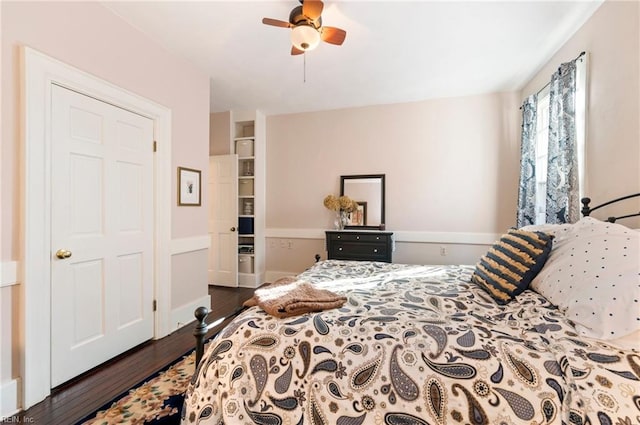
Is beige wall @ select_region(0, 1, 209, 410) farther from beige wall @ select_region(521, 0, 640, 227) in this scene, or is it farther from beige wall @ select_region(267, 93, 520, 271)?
beige wall @ select_region(521, 0, 640, 227)

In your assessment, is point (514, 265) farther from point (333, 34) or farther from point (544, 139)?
point (544, 139)

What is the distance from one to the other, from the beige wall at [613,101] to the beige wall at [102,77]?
11.5ft

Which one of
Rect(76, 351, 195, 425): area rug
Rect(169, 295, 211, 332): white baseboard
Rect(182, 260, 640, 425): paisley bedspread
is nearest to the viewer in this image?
Rect(182, 260, 640, 425): paisley bedspread

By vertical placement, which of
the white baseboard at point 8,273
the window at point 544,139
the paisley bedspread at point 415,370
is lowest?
the paisley bedspread at point 415,370

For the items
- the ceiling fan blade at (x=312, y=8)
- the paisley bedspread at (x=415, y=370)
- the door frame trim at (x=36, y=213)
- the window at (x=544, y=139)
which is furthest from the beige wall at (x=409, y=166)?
the door frame trim at (x=36, y=213)

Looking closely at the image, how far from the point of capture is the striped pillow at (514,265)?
1.48 meters

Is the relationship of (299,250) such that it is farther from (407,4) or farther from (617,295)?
(617,295)

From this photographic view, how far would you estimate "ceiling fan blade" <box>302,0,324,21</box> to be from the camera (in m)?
1.87

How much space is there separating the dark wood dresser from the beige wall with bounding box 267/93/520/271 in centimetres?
44

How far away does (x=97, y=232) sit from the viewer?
84.4 inches

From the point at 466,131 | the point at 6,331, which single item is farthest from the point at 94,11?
the point at 466,131

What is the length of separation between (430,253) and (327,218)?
1.56 m

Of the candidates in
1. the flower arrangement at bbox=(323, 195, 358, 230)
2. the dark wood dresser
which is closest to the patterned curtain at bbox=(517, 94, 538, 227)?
the dark wood dresser

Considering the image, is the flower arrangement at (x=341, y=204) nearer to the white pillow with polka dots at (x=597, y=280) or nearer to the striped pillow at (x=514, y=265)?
the striped pillow at (x=514, y=265)
